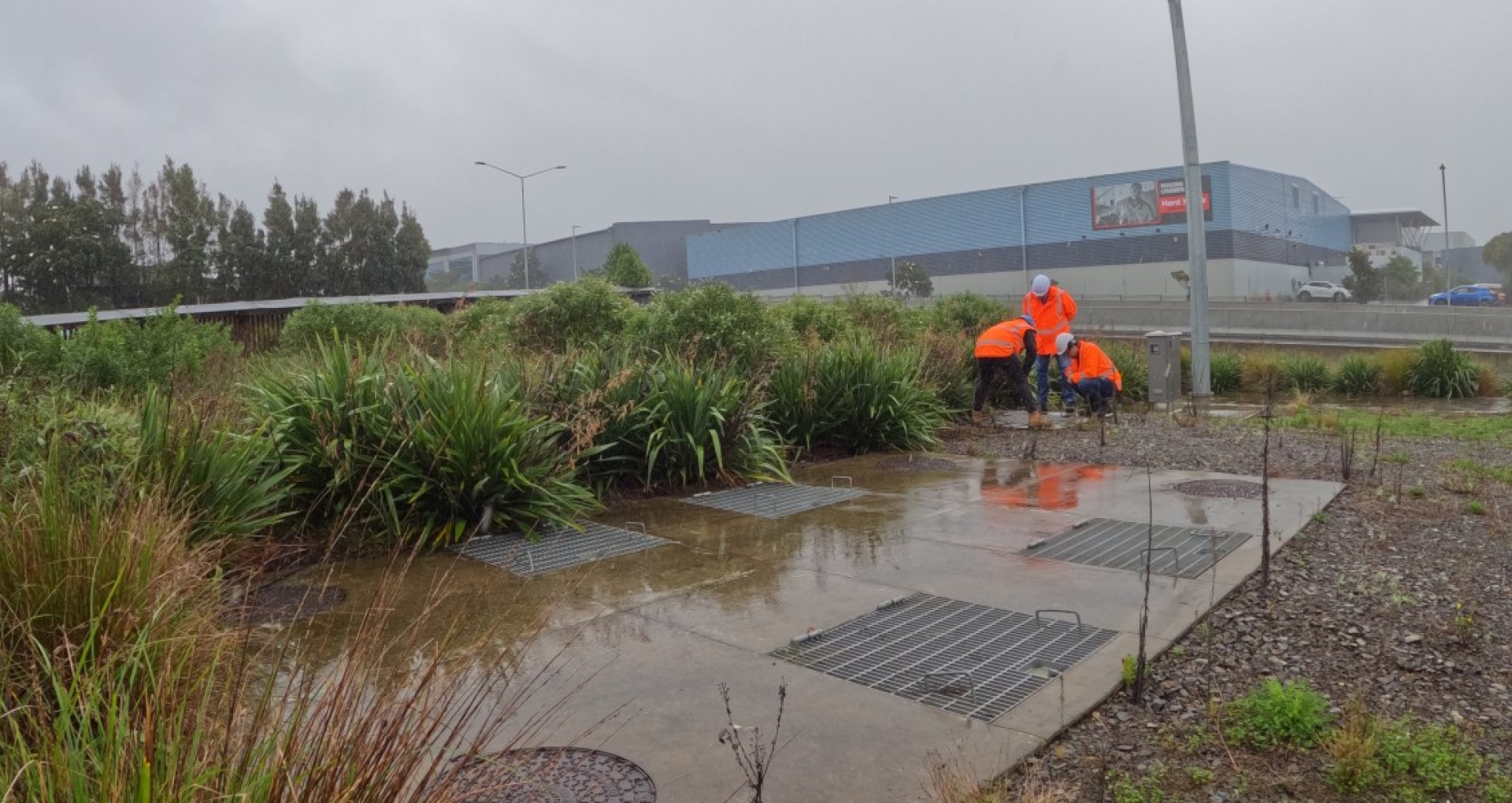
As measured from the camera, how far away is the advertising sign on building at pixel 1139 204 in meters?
68.8

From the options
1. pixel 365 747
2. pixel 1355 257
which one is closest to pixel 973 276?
pixel 1355 257

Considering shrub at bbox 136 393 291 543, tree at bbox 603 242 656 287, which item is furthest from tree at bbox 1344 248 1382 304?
shrub at bbox 136 393 291 543

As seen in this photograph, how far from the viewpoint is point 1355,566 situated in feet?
18.0

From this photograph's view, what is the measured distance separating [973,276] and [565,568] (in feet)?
244

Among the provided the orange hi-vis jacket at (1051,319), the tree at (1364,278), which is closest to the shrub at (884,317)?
the orange hi-vis jacket at (1051,319)

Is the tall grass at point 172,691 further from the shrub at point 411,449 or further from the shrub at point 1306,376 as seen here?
the shrub at point 1306,376

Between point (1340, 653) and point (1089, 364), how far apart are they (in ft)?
30.0

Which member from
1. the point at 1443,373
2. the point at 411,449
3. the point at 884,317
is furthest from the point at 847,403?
the point at 1443,373

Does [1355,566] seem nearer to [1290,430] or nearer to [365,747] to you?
[365,747]

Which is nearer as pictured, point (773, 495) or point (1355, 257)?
point (773, 495)

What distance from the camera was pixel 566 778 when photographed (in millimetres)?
3232

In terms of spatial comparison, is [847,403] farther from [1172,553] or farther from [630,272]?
[630,272]

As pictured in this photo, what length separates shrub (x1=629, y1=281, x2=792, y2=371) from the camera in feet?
33.8

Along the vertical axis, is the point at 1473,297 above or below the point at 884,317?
above
